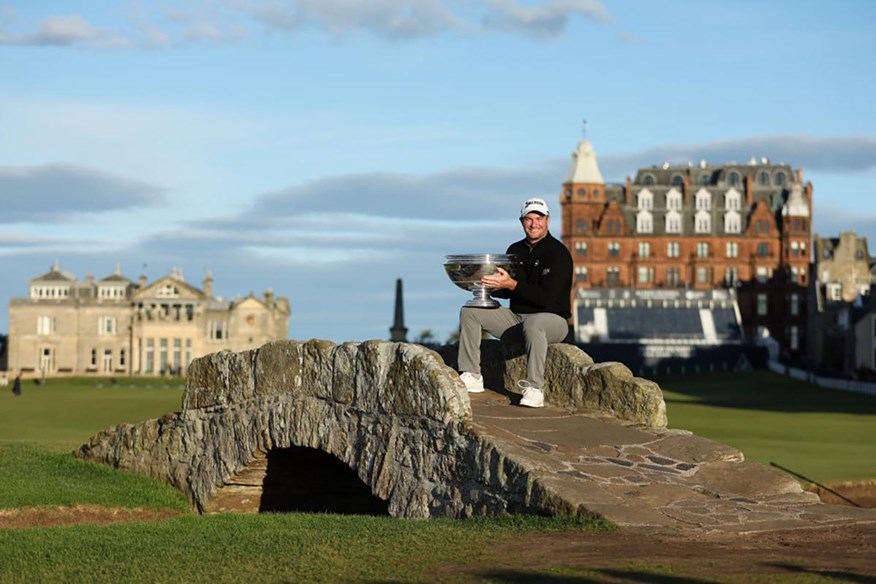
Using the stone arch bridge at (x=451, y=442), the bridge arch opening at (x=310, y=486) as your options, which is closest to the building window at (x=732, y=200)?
the bridge arch opening at (x=310, y=486)

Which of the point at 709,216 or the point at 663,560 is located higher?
the point at 709,216

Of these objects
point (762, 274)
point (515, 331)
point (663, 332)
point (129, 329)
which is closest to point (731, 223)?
point (762, 274)

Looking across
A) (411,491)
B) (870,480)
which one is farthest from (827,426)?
(411,491)

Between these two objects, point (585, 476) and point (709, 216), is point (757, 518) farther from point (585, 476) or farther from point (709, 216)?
point (709, 216)

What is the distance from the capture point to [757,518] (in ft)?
49.3

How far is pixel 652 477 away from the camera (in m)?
16.4

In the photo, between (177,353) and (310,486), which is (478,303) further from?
(177,353)

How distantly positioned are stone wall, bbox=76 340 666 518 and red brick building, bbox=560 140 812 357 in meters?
146

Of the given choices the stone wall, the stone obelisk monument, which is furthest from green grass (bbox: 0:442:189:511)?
the stone obelisk monument

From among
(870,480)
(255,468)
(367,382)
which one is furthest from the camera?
(870,480)

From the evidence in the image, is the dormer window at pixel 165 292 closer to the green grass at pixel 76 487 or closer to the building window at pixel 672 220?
the building window at pixel 672 220

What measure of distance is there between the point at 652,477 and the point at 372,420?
13.3 feet

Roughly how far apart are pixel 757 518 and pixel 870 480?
14.7 meters

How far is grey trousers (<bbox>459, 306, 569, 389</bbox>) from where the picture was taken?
62.2 ft
